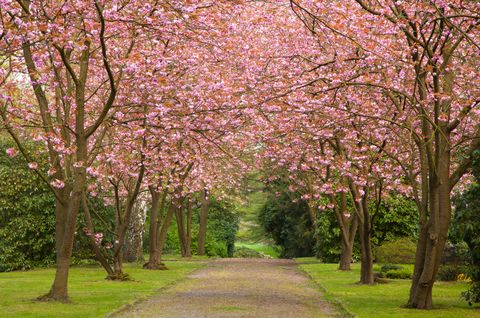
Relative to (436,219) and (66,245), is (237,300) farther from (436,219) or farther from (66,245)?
(436,219)

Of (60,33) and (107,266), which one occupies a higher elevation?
(60,33)

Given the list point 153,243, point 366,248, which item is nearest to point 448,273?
point 366,248

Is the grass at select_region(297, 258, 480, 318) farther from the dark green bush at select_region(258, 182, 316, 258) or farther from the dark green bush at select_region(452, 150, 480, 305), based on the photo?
the dark green bush at select_region(258, 182, 316, 258)

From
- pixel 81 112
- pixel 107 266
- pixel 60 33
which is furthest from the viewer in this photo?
pixel 107 266

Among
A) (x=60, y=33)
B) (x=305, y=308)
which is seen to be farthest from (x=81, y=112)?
(x=305, y=308)

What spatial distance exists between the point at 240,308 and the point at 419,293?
12.7 feet

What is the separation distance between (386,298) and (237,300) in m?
3.90

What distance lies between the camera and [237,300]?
17234 mm

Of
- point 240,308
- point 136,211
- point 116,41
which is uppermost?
point 116,41

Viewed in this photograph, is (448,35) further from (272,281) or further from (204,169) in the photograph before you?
(204,169)

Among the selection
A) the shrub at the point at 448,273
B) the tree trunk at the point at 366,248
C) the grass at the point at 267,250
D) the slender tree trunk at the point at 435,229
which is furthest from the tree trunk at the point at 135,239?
the grass at the point at 267,250

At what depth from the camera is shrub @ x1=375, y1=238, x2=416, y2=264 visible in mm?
32122

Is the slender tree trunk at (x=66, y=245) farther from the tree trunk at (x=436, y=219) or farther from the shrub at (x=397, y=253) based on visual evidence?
the shrub at (x=397, y=253)

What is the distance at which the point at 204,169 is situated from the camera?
33.4 metres
